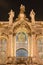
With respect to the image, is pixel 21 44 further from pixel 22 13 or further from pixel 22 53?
pixel 22 13

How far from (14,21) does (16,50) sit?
3.13 metres

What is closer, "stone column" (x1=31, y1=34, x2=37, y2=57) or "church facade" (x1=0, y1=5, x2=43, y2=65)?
"stone column" (x1=31, y1=34, x2=37, y2=57)

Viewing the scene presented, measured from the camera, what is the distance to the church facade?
128 ft

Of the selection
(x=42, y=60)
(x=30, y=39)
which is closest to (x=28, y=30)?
(x=30, y=39)

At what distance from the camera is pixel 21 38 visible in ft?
131

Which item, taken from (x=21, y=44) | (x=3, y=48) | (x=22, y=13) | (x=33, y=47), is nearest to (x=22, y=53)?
(x=21, y=44)

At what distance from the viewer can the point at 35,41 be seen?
129 ft

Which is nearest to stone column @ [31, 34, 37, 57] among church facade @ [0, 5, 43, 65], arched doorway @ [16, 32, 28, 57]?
church facade @ [0, 5, 43, 65]

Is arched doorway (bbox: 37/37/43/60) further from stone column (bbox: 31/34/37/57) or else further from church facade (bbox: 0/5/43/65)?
stone column (bbox: 31/34/37/57)

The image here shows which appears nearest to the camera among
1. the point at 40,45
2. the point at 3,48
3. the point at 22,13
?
the point at 3,48

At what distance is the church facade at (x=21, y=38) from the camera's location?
3891cm

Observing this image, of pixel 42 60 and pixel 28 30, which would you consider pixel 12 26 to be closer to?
pixel 28 30

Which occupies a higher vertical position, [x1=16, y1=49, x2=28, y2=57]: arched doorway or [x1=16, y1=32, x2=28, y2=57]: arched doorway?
[x1=16, y1=32, x2=28, y2=57]: arched doorway

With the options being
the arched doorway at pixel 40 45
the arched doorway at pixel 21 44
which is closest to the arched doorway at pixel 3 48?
the arched doorway at pixel 21 44
